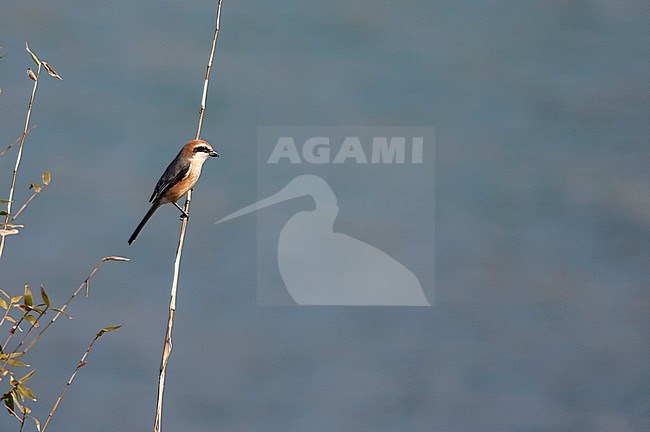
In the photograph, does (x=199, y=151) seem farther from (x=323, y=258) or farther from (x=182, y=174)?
(x=323, y=258)

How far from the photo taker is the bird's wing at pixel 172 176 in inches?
91.0

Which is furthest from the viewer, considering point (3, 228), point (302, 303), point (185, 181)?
point (302, 303)

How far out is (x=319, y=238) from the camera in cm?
346

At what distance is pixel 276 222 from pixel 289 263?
0.57 feet

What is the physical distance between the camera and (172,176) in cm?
238

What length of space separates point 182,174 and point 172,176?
2.5 inches

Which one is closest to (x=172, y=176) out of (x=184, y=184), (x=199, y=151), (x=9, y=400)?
(x=184, y=184)

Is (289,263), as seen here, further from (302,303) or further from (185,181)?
(185,181)

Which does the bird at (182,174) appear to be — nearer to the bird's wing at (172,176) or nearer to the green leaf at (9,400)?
the bird's wing at (172,176)

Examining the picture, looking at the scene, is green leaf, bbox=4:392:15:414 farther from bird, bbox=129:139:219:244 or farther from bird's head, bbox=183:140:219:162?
bird's head, bbox=183:140:219:162

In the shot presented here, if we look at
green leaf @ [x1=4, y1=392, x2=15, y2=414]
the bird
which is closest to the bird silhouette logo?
the bird

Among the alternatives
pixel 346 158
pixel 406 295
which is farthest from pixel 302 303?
pixel 346 158

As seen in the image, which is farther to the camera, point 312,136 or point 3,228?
point 312,136

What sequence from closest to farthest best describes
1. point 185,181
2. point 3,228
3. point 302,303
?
point 3,228, point 185,181, point 302,303
